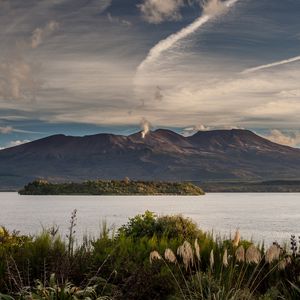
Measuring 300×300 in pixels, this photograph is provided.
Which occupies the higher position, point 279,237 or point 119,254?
point 119,254

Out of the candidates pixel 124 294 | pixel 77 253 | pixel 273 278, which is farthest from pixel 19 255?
pixel 273 278

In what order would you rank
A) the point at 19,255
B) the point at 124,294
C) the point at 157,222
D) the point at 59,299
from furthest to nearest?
1. the point at 157,222
2. the point at 19,255
3. the point at 124,294
4. the point at 59,299

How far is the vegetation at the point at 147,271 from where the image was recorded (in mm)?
13305

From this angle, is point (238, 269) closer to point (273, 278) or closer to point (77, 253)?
point (273, 278)

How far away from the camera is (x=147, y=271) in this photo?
51.1 ft

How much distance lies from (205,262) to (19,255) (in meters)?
5.00

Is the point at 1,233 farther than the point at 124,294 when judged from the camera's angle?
Yes

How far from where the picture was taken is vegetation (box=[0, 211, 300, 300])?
43.7 ft

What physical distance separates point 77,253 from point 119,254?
1.27m

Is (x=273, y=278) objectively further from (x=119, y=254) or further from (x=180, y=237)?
(x=180, y=237)

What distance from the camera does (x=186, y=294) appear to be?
48.2 feet

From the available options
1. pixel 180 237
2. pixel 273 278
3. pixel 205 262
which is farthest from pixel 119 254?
pixel 180 237

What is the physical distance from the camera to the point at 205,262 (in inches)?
693

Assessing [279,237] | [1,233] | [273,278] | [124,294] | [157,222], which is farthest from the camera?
[279,237]
